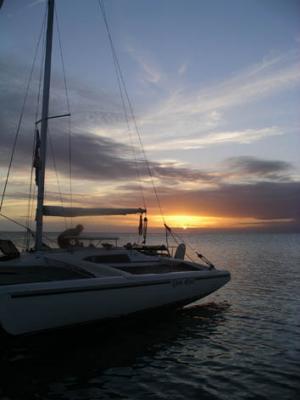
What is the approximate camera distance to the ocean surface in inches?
283

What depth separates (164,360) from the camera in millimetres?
8750

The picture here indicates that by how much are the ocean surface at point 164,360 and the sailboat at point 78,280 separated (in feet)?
2.23

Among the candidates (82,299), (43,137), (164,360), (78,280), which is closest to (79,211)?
(43,137)

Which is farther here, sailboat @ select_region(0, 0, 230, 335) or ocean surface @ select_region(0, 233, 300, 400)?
sailboat @ select_region(0, 0, 230, 335)

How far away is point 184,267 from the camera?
14203mm

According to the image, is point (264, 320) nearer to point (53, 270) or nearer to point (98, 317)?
point (98, 317)

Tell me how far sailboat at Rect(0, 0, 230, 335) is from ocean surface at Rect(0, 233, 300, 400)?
679mm

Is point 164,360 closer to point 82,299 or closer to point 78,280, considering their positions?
→ point 82,299

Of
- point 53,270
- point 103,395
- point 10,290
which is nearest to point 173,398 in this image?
point 103,395

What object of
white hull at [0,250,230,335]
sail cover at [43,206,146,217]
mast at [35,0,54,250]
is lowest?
white hull at [0,250,230,335]

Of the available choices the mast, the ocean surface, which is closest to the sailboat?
the mast

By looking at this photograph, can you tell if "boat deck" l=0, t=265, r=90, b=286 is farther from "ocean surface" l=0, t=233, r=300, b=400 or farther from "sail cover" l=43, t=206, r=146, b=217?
"sail cover" l=43, t=206, r=146, b=217

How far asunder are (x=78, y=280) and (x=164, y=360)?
2.64 m

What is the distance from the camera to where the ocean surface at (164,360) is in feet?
23.5
